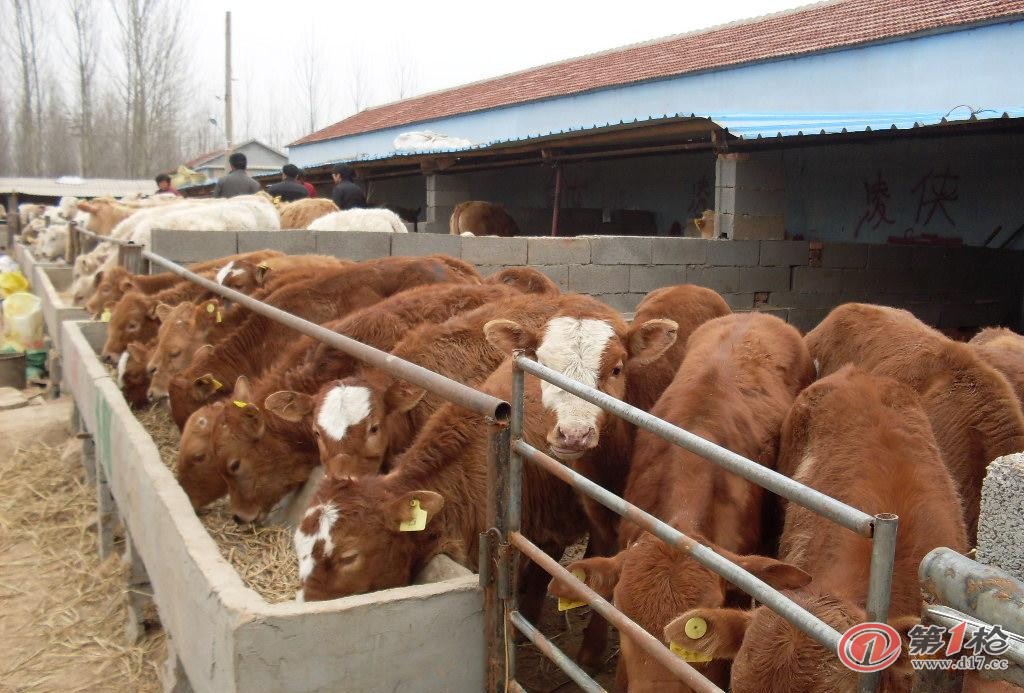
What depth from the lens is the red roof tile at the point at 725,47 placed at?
1349cm

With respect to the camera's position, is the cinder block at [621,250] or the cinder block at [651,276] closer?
the cinder block at [621,250]

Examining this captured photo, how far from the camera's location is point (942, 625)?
1485 mm

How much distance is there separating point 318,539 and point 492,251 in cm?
566

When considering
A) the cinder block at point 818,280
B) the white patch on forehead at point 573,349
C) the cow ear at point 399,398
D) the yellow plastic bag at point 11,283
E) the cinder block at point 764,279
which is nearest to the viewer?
the white patch on forehead at point 573,349

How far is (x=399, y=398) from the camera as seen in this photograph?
4430 mm

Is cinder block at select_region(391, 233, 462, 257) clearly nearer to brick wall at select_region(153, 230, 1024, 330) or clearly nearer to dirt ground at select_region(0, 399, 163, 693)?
brick wall at select_region(153, 230, 1024, 330)

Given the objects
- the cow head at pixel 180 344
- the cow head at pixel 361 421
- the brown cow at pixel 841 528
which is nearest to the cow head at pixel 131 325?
the cow head at pixel 180 344

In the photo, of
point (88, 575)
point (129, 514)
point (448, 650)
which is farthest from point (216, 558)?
point (88, 575)

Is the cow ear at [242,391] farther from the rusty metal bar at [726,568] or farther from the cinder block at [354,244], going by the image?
the cinder block at [354,244]

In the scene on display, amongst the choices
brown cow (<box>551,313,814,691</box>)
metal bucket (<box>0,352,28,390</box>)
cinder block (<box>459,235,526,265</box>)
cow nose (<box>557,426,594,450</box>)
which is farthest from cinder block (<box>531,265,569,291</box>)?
metal bucket (<box>0,352,28,390</box>)

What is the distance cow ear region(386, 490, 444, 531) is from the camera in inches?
133

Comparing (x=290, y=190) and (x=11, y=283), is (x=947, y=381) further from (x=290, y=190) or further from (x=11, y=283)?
(x=11, y=283)

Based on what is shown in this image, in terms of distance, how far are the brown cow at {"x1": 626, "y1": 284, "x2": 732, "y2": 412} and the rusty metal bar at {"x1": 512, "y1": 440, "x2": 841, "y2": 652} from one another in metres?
1.76

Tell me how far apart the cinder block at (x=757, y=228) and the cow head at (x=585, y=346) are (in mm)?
5184
